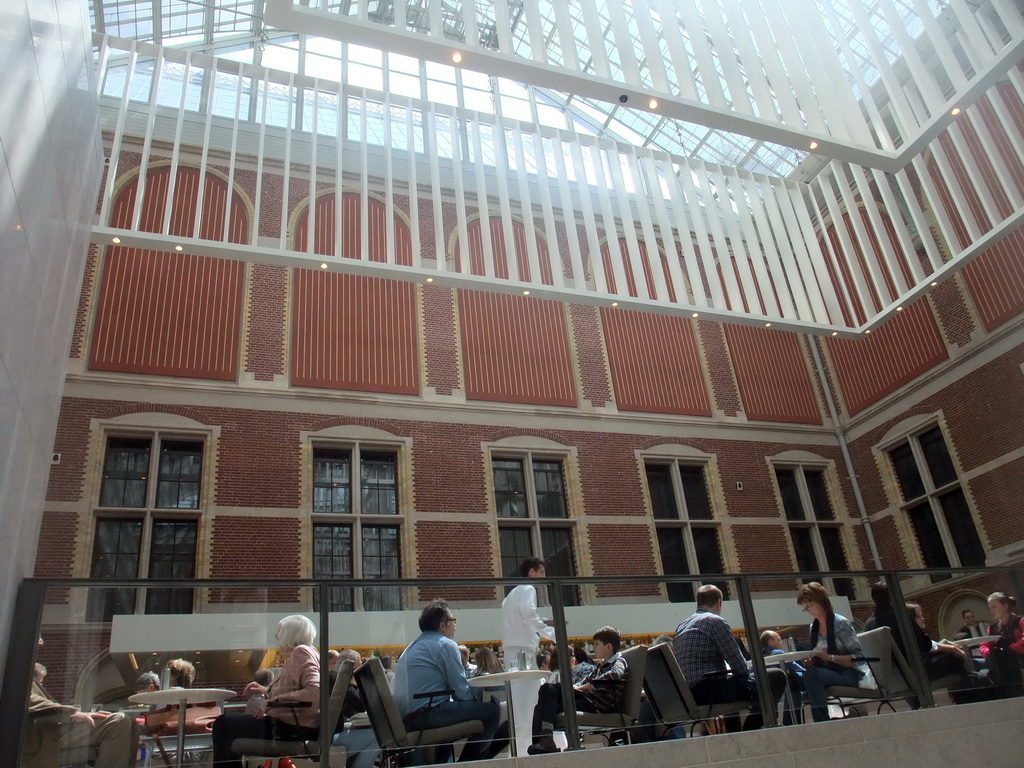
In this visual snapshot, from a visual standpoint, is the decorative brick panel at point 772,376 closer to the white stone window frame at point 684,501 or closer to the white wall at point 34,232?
the white stone window frame at point 684,501

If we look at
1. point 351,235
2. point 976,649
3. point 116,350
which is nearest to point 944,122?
point 976,649

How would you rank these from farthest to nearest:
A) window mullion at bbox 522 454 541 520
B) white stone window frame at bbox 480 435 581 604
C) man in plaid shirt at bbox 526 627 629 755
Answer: window mullion at bbox 522 454 541 520
white stone window frame at bbox 480 435 581 604
man in plaid shirt at bbox 526 627 629 755

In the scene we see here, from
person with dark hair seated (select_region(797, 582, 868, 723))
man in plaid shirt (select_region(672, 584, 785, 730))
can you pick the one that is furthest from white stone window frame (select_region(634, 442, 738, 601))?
man in plaid shirt (select_region(672, 584, 785, 730))

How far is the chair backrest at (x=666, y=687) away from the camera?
15.0 ft

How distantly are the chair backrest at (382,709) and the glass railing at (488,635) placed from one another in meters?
0.10

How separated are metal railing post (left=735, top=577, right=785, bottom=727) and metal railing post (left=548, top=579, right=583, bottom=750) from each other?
1.18 meters

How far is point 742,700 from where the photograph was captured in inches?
187

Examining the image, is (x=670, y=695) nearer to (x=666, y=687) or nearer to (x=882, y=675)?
(x=666, y=687)

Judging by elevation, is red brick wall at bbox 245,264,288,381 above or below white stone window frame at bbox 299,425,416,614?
above

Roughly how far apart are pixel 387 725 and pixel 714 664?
6.38ft

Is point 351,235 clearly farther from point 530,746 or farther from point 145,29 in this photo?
point 530,746

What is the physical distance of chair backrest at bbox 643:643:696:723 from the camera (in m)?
4.57

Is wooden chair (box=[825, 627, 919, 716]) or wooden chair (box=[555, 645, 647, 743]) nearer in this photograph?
wooden chair (box=[555, 645, 647, 743])

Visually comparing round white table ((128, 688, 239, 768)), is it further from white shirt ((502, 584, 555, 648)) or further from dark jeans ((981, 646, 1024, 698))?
dark jeans ((981, 646, 1024, 698))
